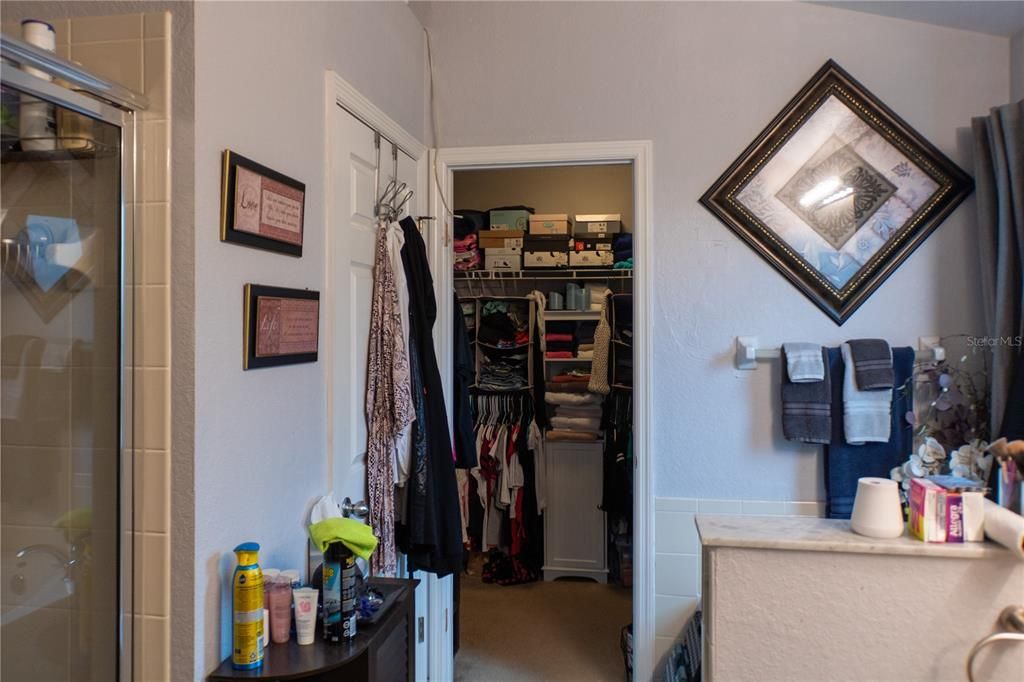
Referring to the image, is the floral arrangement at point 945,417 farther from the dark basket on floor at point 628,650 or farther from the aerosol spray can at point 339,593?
the aerosol spray can at point 339,593

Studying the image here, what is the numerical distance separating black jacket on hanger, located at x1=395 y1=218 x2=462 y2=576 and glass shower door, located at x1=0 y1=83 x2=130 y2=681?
1.08 metres

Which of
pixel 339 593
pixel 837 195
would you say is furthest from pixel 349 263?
pixel 837 195

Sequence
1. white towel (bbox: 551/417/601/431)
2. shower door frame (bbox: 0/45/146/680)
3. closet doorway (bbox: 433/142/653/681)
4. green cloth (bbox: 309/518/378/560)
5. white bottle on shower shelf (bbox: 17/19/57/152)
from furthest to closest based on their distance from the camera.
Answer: white towel (bbox: 551/417/601/431) → closet doorway (bbox: 433/142/653/681) → green cloth (bbox: 309/518/378/560) → shower door frame (bbox: 0/45/146/680) → white bottle on shower shelf (bbox: 17/19/57/152)

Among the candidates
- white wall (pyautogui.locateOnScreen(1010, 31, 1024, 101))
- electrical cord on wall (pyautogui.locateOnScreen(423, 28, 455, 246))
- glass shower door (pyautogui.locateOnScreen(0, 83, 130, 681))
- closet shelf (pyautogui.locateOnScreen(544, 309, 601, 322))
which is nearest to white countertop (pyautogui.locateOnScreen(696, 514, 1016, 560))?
glass shower door (pyautogui.locateOnScreen(0, 83, 130, 681))

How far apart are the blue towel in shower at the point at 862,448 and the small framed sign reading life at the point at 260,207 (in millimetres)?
1892

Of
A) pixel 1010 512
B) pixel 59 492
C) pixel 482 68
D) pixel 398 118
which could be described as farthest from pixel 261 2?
pixel 1010 512

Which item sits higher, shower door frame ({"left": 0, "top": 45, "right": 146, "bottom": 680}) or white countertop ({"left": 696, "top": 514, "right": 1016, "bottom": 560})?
shower door frame ({"left": 0, "top": 45, "right": 146, "bottom": 680})

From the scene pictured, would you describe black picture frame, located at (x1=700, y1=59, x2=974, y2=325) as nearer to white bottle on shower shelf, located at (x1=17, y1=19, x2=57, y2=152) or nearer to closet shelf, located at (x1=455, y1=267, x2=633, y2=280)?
closet shelf, located at (x1=455, y1=267, x2=633, y2=280)

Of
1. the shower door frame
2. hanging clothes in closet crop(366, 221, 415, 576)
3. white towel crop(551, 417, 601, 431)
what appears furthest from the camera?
white towel crop(551, 417, 601, 431)

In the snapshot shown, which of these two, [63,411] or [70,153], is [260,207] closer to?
[70,153]

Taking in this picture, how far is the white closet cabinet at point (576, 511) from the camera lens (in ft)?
13.4

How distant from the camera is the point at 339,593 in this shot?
5.08 feet

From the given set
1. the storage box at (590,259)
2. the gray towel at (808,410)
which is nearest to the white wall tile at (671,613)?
the gray towel at (808,410)

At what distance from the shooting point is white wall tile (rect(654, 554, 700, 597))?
2621 millimetres
